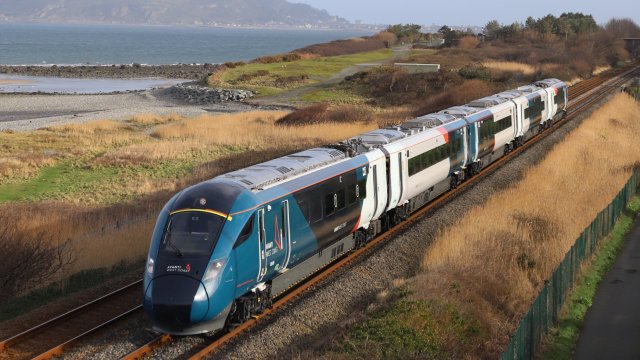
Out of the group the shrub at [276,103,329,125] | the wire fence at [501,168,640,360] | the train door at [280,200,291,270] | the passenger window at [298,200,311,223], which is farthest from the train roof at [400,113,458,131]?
the shrub at [276,103,329,125]

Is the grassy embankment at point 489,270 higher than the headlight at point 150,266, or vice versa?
the headlight at point 150,266

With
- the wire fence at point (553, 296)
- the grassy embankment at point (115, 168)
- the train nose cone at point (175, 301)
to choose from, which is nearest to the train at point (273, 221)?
the train nose cone at point (175, 301)

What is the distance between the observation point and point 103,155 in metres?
43.9

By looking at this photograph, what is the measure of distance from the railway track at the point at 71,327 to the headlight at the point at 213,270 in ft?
10.7

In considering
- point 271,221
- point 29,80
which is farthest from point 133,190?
point 29,80

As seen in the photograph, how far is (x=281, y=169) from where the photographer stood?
17562 mm

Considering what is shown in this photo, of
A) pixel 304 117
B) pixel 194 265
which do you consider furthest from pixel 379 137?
pixel 304 117

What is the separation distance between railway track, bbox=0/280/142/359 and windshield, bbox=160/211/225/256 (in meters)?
2.88

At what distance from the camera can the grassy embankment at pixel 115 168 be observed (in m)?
24.9

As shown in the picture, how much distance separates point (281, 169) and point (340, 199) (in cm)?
229

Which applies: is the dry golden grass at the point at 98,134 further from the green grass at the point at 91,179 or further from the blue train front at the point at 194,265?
the blue train front at the point at 194,265

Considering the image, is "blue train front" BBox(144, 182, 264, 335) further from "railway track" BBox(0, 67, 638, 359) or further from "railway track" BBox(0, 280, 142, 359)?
"railway track" BBox(0, 280, 142, 359)

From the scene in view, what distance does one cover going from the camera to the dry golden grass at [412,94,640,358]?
55.9ft

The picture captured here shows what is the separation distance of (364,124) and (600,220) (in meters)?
28.8
